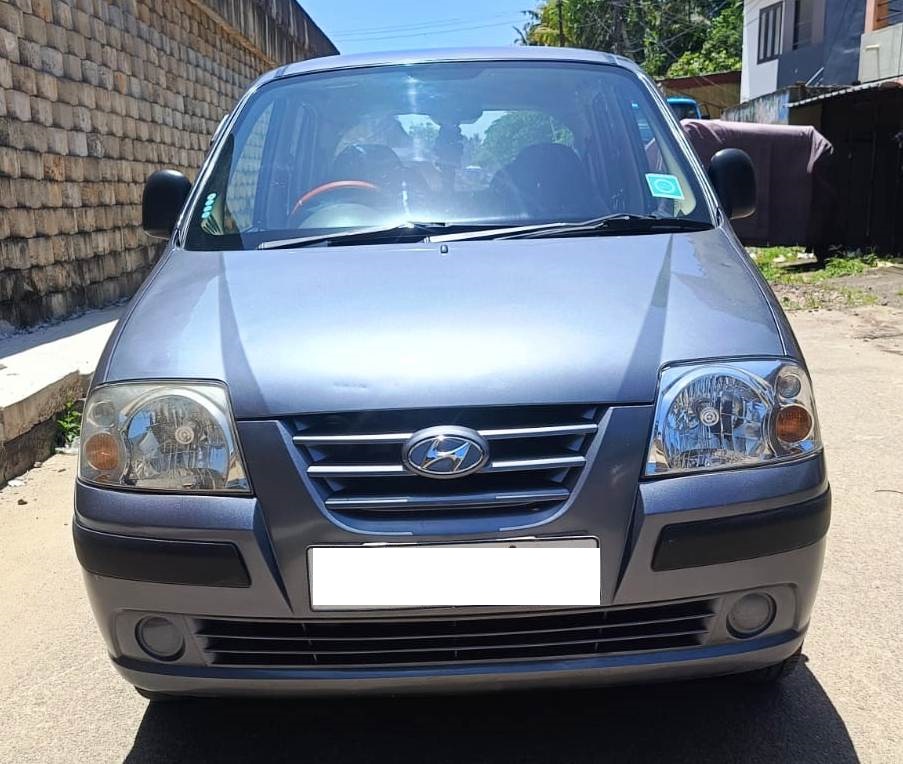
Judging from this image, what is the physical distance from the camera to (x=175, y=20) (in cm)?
1096

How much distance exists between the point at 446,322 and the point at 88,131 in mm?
7104

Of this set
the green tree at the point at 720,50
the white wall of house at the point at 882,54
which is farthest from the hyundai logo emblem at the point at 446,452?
the green tree at the point at 720,50

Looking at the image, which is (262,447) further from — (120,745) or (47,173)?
(47,173)

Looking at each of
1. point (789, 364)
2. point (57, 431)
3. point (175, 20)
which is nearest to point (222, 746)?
point (789, 364)

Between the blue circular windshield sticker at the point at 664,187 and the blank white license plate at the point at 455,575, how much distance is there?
1.35 meters

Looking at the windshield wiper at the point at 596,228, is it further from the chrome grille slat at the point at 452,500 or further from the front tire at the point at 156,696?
the front tire at the point at 156,696

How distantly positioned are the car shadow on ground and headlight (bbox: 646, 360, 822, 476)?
0.71 m

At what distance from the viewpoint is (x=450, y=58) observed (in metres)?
3.28

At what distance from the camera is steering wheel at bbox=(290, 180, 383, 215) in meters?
2.89

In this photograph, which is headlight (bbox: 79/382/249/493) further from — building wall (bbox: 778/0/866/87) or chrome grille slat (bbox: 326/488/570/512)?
building wall (bbox: 778/0/866/87)

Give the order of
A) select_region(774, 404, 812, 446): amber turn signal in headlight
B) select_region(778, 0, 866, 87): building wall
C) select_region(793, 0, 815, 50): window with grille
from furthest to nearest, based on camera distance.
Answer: select_region(793, 0, 815, 50): window with grille → select_region(778, 0, 866, 87): building wall → select_region(774, 404, 812, 446): amber turn signal in headlight

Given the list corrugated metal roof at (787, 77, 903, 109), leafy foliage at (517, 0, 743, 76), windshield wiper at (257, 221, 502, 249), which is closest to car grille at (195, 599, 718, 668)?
windshield wiper at (257, 221, 502, 249)

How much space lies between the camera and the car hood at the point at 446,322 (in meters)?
1.88

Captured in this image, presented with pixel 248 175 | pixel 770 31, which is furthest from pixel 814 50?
pixel 248 175
